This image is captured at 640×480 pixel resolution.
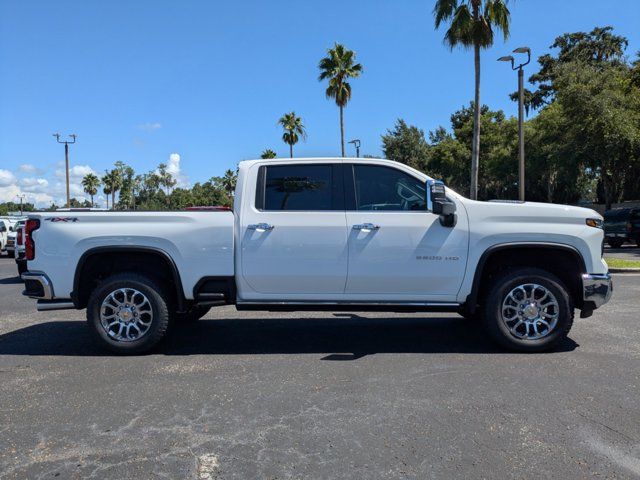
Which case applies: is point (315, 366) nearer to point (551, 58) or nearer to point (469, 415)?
point (469, 415)

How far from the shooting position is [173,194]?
10581 cm

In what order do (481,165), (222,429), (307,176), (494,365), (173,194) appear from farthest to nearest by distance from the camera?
(173,194) → (481,165) → (307,176) → (494,365) → (222,429)

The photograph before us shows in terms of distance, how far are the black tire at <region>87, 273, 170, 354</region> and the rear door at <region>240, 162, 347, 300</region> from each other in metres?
0.92

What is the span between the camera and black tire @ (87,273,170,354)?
535cm

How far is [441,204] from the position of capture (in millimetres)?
5117

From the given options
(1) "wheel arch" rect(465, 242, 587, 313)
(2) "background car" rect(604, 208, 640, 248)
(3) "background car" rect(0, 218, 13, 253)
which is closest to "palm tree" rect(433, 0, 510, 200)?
(2) "background car" rect(604, 208, 640, 248)

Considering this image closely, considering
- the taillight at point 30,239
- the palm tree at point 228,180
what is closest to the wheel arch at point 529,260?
the taillight at point 30,239

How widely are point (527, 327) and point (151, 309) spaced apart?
3.95 metres

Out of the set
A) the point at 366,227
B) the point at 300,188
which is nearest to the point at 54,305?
the point at 300,188

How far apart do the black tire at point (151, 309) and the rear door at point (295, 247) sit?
0.92 metres

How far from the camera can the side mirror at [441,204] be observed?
5.09 meters

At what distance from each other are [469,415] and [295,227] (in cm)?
248

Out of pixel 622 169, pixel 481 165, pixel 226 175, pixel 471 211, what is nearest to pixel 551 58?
pixel 481 165

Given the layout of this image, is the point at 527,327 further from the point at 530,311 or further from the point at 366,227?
the point at 366,227
